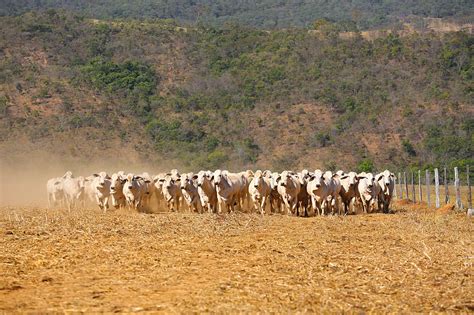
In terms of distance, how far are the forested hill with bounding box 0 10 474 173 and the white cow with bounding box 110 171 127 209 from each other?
2727cm

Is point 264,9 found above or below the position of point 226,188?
above

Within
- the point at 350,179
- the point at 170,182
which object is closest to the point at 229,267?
the point at 170,182

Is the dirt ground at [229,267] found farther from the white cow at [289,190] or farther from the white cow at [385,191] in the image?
the white cow at [385,191]

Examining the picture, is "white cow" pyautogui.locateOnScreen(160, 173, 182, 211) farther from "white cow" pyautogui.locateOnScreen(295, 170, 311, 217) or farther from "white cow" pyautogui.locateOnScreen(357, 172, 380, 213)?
"white cow" pyautogui.locateOnScreen(357, 172, 380, 213)

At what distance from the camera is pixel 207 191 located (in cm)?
2898

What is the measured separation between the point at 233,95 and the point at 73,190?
47.4 meters

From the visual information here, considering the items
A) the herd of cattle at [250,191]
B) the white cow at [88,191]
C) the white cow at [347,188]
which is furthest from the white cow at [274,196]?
the white cow at [88,191]

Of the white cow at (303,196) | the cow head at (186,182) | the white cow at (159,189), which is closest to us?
the cow head at (186,182)

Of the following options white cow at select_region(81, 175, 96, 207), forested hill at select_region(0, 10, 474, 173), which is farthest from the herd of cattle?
forested hill at select_region(0, 10, 474, 173)

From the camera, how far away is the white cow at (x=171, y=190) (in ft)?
98.5

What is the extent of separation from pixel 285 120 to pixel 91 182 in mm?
40278

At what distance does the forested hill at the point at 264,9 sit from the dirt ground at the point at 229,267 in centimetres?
11870

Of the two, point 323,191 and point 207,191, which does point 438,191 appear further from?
point 207,191

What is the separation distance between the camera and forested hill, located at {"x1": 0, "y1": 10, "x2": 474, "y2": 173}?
217 ft
